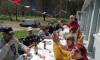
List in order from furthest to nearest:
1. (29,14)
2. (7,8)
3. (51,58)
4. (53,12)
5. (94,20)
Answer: (29,14) < (53,12) < (7,8) < (94,20) < (51,58)

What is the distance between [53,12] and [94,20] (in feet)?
178

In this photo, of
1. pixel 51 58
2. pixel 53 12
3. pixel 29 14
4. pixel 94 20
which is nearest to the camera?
pixel 51 58

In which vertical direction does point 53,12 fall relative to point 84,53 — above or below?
below

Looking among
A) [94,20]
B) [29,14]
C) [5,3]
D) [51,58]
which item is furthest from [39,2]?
[51,58]

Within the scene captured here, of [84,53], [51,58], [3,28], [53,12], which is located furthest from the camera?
[53,12]

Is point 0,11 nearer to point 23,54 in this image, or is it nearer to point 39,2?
point 39,2

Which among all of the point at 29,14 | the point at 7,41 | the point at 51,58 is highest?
the point at 7,41

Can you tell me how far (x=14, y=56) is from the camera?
556 centimetres

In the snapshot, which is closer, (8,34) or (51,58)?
(8,34)

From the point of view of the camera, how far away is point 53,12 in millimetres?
65375

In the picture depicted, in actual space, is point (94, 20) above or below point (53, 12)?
above

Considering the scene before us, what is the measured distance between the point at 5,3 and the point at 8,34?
57.8m

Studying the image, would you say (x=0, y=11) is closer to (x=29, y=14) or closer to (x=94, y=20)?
(x=29, y=14)

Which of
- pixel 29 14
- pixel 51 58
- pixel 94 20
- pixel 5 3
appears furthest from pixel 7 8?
pixel 51 58
